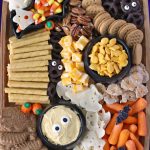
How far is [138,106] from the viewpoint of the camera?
169 cm

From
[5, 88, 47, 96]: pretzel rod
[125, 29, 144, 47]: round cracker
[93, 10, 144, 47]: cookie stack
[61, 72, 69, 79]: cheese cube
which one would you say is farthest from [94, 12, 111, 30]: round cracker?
[5, 88, 47, 96]: pretzel rod

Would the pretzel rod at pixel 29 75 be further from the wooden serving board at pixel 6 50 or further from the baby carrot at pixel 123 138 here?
the baby carrot at pixel 123 138

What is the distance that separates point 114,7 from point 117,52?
0.20 m

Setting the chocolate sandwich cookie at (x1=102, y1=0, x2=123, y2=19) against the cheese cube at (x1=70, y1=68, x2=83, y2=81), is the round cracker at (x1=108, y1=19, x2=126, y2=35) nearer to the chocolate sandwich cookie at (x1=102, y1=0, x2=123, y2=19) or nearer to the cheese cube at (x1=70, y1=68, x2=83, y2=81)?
the chocolate sandwich cookie at (x1=102, y1=0, x2=123, y2=19)

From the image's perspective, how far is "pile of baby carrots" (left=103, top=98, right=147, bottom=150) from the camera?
65.4 inches

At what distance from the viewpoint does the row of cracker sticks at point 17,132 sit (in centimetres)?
164

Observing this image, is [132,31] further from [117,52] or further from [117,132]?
[117,132]

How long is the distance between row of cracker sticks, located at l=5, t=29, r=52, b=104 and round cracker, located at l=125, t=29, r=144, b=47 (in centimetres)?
29

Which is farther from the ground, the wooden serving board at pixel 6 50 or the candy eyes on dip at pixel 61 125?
the wooden serving board at pixel 6 50

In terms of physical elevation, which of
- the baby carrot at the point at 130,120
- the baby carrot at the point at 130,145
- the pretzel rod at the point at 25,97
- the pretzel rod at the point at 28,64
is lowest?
the baby carrot at the point at 130,145

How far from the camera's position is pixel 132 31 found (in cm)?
169

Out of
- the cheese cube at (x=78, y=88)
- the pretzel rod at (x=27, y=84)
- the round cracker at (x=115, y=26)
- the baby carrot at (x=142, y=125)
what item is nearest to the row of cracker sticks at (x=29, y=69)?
the pretzel rod at (x=27, y=84)

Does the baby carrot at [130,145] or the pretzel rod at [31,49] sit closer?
the baby carrot at [130,145]

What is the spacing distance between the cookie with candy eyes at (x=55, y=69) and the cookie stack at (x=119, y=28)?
0.19 metres
